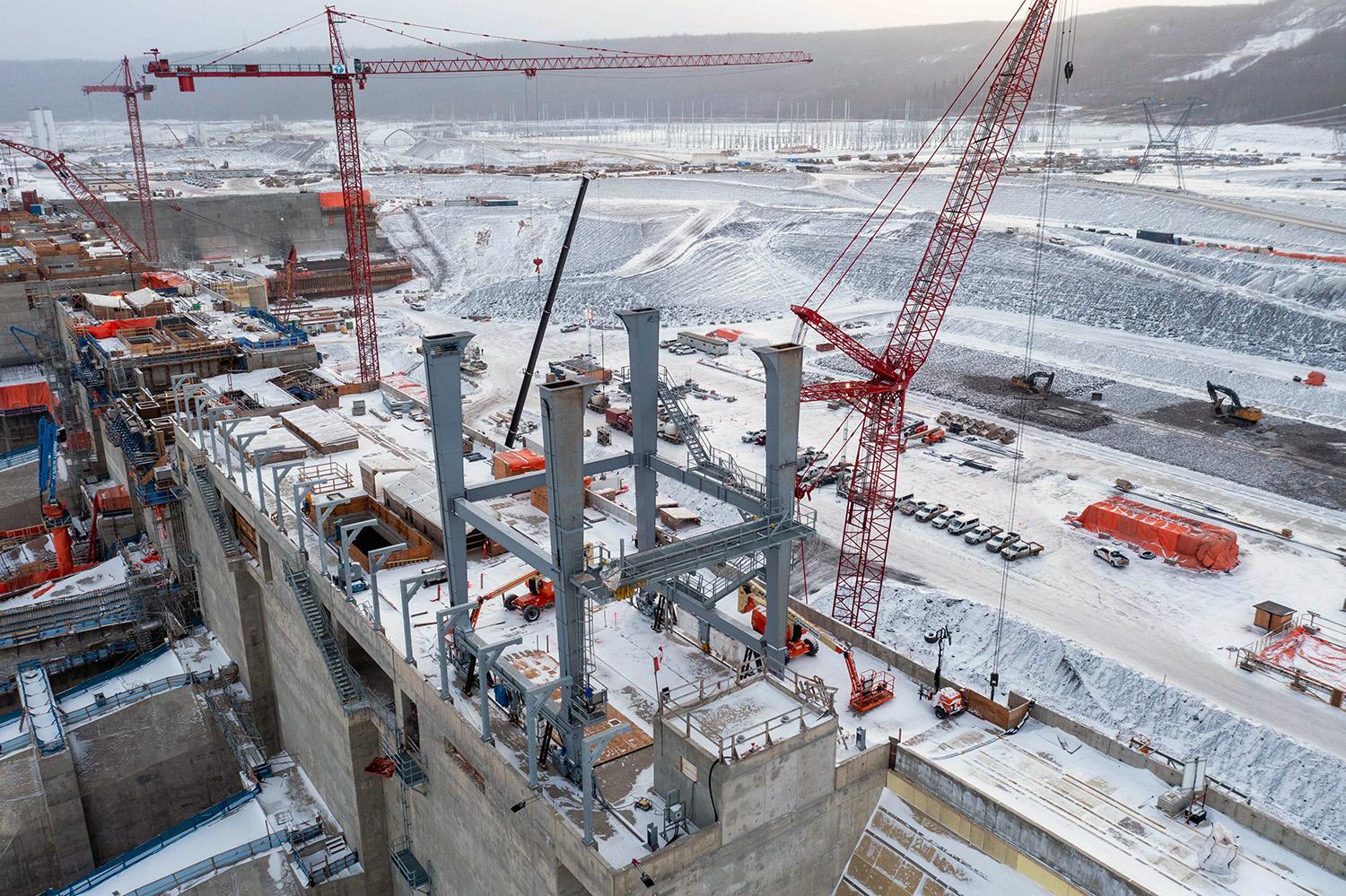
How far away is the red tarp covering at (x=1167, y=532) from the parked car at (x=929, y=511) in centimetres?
851

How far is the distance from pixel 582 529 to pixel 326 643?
679 inches

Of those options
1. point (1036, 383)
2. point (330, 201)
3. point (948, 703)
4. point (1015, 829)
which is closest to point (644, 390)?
point (948, 703)

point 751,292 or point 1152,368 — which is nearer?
point 1152,368

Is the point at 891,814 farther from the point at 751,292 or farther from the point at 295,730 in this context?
the point at 751,292

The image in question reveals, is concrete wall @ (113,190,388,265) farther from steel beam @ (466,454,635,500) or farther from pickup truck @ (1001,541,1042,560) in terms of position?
steel beam @ (466,454,635,500)

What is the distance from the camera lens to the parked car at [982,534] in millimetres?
59125

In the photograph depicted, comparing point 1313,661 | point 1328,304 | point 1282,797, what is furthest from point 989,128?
point 1328,304

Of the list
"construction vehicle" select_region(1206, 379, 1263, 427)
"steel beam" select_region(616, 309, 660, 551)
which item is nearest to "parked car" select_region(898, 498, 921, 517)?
"steel beam" select_region(616, 309, 660, 551)

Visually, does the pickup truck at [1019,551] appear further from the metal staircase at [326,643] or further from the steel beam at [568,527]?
the steel beam at [568,527]

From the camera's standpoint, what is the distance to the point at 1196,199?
138625 millimetres

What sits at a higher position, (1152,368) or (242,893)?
(1152,368)

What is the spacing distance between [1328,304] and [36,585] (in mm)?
113052

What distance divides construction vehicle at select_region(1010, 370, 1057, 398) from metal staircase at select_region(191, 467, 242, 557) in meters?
67.8

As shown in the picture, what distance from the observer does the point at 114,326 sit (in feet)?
241
